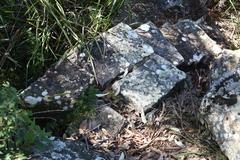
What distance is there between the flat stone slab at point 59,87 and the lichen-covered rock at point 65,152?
293 mm

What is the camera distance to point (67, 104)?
2.74 metres

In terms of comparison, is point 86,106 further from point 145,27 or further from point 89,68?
point 145,27

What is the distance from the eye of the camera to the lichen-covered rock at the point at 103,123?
8.77ft

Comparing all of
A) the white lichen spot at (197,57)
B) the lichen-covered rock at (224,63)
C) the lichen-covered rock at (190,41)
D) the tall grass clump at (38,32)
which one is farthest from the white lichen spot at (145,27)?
the lichen-covered rock at (224,63)

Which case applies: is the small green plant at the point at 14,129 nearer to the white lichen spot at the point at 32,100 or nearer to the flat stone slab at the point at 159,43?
the white lichen spot at the point at 32,100

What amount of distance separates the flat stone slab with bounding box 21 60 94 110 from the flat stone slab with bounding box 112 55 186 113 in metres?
0.21

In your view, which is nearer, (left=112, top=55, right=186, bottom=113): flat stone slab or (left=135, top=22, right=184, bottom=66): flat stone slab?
(left=112, top=55, right=186, bottom=113): flat stone slab

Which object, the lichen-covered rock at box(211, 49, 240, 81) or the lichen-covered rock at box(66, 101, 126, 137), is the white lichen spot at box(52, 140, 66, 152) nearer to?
the lichen-covered rock at box(66, 101, 126, 137)

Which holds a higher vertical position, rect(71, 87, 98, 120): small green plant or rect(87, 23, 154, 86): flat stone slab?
rect(87, 23, 154, 86): flat stone slab

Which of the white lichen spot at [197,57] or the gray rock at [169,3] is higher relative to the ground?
the gray rock at [169,3]

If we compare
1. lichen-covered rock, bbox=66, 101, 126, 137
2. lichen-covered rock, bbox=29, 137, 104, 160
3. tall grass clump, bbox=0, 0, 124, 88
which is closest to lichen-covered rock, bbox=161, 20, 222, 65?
tall grass clump, bbox=0, 0, 124, 88

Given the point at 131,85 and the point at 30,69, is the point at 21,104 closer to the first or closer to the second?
the point at 30,69

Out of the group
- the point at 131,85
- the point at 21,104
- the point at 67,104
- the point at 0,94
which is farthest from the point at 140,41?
the point at 0,94

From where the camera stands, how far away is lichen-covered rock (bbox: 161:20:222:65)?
10.3ft
